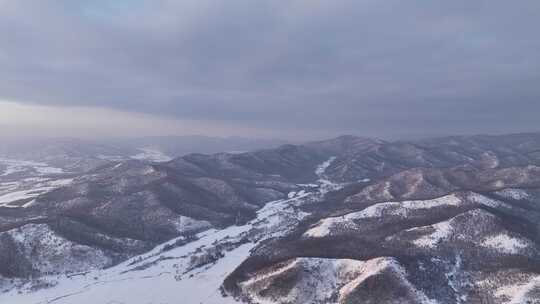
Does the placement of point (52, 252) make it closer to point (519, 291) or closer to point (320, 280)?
point (320, 280)

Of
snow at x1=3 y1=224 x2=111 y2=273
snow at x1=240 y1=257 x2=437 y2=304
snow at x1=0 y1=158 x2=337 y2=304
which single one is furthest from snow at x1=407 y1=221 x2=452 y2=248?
snow at x1=3 y1=224 x2=111 y2=273

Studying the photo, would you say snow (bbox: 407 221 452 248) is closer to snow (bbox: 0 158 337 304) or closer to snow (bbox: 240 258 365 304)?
snow (bbox: 240 258 365 304)

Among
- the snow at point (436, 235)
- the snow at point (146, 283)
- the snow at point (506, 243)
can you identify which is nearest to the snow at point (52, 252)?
the snow at point (146, 283)

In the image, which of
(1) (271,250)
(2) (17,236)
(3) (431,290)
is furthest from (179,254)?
(3) (431,290)

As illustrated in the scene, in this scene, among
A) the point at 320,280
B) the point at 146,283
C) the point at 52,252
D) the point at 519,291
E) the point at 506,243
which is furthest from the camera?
the point at 52,252

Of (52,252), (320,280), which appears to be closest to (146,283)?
(52,252)

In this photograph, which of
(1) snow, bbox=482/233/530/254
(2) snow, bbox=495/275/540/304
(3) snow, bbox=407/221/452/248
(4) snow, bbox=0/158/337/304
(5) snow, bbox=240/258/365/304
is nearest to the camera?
(2) snow, bbox=495/275/540/304

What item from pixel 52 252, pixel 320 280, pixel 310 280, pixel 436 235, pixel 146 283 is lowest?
pixel 146 283

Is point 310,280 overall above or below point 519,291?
below
